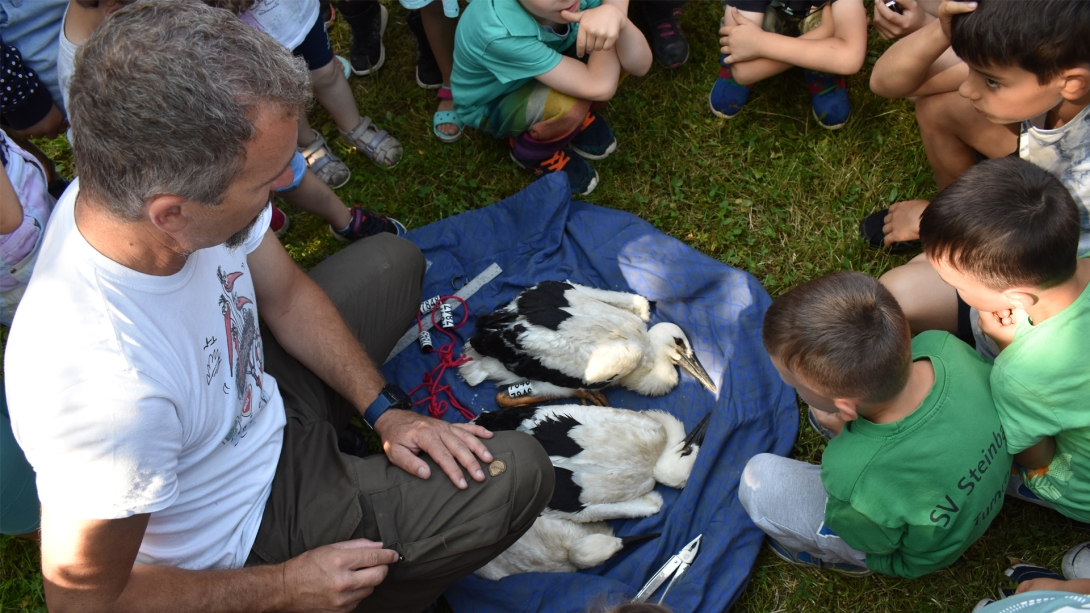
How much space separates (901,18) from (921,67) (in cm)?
46

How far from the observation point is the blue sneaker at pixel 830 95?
4004 millimetres

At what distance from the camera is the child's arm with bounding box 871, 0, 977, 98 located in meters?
3.15

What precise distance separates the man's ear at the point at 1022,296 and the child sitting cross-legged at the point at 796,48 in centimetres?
184

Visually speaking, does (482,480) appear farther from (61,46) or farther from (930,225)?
(61,46)

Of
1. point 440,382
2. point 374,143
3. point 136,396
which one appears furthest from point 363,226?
point 136,396

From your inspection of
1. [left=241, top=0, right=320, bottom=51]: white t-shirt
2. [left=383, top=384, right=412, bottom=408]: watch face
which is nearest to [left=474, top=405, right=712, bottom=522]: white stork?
[left=383, top=384, right=412, bottom=408]: watch face

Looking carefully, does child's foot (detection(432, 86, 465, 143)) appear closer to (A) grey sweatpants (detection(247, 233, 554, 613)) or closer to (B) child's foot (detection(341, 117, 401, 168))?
(B) child's foot (detection(341, 117, 401, 168))

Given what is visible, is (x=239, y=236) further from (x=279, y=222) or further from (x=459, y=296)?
(x=279, y=222)

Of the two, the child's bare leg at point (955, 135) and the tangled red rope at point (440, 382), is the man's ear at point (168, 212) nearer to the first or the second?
the tangled red rope at point (440, 382)

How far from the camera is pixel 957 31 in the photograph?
259 centimetres

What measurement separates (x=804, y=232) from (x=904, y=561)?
5.88ft

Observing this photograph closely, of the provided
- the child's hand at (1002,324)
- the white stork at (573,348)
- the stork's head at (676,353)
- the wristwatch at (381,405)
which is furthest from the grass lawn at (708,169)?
the wristwatch at (381,405)

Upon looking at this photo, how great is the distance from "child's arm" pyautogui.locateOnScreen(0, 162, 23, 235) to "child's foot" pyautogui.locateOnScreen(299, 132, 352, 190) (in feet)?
6.12

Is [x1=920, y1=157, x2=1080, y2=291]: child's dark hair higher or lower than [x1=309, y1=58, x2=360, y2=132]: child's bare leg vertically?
higher
